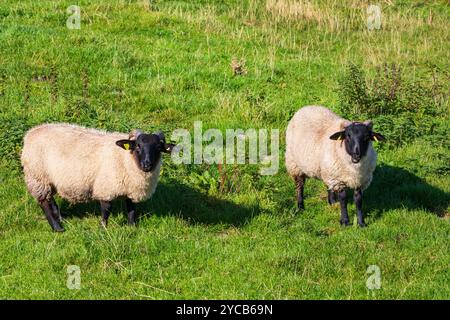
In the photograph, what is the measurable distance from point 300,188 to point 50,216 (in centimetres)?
386

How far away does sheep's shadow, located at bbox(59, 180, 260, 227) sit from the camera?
400 inches

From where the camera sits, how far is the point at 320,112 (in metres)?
11.5

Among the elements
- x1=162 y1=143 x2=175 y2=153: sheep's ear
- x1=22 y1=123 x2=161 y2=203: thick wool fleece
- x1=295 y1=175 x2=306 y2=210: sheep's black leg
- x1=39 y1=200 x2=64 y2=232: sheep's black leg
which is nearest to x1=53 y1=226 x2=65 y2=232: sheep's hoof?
x1=39 y1=200 x2=64 y2=232: sheep's black leg

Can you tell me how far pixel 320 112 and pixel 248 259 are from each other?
3724 mm

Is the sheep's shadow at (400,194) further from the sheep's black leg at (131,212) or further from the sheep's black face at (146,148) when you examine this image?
the sheep's black leg at (131,212)

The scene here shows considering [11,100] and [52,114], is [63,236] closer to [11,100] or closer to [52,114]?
[52,114]

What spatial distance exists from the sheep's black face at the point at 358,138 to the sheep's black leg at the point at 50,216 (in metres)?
3.96

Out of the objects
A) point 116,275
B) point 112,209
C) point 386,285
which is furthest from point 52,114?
point 386,285

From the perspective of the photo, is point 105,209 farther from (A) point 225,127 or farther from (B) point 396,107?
(B) point 396,107

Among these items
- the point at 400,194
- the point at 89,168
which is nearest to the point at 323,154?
the point at 400,194

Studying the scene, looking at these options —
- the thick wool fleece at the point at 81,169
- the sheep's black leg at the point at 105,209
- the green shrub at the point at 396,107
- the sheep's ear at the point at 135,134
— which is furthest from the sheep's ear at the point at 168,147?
the green shrub at the point at 396,107

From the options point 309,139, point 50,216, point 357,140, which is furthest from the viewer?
point 309,139

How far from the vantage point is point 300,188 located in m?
11.3

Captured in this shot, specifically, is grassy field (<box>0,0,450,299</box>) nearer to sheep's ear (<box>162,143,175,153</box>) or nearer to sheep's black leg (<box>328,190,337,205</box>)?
sheep's black leg (<box>328,190,337,205</box>)
